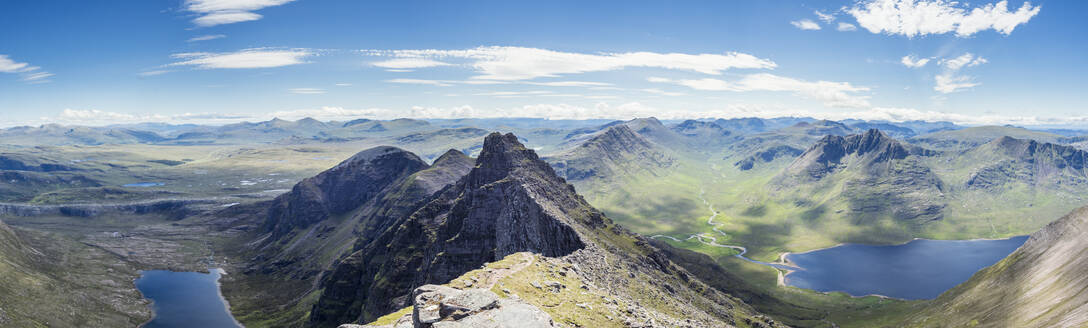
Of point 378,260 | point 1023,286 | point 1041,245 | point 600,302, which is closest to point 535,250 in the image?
point 600,302

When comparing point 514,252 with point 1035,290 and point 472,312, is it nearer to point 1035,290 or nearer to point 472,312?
point 472,312

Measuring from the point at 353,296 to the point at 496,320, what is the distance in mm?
144490

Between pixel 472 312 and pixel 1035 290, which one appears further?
pixel 1035 290

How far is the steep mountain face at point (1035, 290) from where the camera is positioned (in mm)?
131000

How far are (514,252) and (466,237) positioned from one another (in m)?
20.1

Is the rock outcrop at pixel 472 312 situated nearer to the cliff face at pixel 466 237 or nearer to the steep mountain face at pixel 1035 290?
the cliff face at pixel 466 237

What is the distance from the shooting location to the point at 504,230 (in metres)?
130

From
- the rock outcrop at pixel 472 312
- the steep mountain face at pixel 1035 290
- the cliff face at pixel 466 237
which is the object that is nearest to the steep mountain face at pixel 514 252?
the cliff face at pixel 466 237

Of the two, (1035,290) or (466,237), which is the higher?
(466,237)

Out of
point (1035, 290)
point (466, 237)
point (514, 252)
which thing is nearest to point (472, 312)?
point (514, 252)

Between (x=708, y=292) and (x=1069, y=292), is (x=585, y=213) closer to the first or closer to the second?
(x=708, y=292)

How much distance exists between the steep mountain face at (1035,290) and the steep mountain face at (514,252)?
233 ft

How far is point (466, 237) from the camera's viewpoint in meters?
136

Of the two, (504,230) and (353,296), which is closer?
(504,230)
